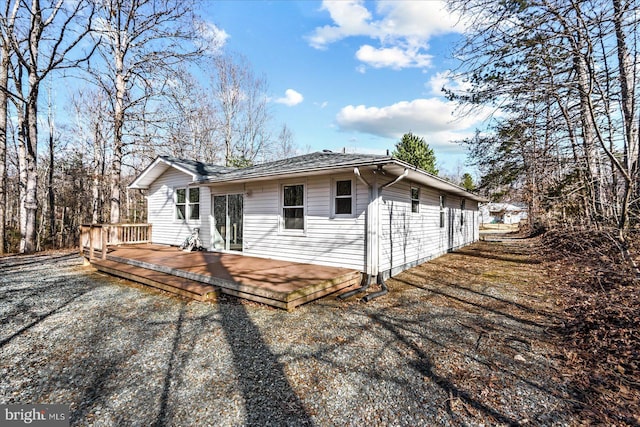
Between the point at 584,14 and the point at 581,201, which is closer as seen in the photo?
the point at 584,14

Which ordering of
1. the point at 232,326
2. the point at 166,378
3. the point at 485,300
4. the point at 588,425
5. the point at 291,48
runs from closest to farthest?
the point at 588,425, the point at 166,378, the point at 232,326, the point at 485,300, the point at 291,48

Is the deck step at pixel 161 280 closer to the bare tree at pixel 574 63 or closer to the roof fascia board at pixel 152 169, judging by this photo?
the roof fascia board at pixel 152 169

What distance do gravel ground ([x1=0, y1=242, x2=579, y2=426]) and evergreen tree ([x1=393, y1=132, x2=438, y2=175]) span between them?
60.1 feet

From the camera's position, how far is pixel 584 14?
4.29 metres

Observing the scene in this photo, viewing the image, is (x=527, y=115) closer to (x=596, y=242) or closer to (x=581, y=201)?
(x=581, y=201)

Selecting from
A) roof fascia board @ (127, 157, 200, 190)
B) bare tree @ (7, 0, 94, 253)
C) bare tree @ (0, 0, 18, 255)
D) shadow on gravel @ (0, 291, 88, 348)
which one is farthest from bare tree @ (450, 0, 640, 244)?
bare tree @ (0, 0, 18, 255)

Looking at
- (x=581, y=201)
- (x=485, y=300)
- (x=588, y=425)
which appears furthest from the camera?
(x=581, y=201)

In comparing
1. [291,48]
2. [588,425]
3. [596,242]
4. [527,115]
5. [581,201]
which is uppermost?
[291,48]

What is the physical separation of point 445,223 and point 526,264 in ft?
9.40

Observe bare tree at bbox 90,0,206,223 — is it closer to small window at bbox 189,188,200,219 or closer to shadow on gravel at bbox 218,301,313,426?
small window at bbox 189,188,200,219

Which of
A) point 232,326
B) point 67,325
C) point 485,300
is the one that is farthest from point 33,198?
point 485,300

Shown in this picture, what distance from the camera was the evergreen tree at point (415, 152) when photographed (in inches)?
890

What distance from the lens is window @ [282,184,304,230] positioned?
7.25 metres

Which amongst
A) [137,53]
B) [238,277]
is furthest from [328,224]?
[137,53]
